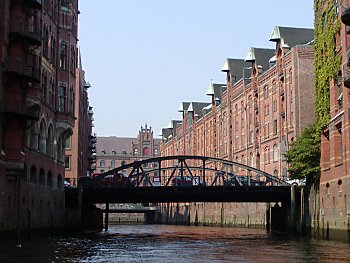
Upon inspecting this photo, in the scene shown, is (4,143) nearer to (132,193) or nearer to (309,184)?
(132,193)

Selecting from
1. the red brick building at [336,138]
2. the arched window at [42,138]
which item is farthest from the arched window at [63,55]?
the red brick building at [336,138]

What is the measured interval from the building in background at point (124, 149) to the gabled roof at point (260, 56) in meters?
101

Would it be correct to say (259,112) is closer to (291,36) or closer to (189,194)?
(291,36)

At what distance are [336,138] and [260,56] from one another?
1589 inches

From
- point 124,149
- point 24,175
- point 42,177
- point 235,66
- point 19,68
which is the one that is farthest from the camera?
point 124,149

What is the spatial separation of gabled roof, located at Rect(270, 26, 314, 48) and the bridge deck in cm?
2145

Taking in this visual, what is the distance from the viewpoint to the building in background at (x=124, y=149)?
185562 millimetres

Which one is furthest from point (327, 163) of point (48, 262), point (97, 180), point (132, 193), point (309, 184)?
point (48, 262)

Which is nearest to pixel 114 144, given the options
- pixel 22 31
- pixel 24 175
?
pixel 24 175

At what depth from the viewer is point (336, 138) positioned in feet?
161

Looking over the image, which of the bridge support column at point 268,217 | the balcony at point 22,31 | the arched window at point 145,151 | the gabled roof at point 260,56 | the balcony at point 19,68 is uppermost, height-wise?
the gabled roof at point 260,56

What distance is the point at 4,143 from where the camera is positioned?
41.1 m

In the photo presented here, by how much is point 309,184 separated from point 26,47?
97.4 ft

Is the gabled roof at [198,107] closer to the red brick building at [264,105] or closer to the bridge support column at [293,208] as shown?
the red brick building at [264,105]
